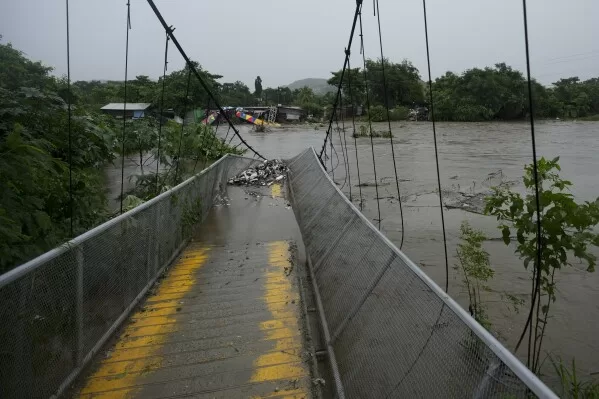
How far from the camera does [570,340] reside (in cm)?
455

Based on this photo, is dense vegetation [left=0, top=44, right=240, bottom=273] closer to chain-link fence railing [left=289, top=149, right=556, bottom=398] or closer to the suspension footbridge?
the suspension footbridge

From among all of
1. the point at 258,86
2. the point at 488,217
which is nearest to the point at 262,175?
the point at 488,217

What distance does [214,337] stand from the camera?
3355mm

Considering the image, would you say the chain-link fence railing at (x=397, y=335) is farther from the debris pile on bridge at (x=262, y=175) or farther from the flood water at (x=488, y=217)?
the debris pile on bridge at (x=262, y=175)

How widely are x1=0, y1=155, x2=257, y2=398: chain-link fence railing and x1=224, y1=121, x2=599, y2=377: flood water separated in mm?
3759

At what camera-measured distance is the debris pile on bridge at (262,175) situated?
11969 mm

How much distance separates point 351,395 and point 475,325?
115 centimetres

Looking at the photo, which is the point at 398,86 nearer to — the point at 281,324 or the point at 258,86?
the point at 258,86

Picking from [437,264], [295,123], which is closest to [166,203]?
[437,264]

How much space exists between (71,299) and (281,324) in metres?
1.61

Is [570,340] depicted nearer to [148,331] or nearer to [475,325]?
[475,325]

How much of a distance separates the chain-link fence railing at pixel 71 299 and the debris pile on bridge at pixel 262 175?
7.51 metres

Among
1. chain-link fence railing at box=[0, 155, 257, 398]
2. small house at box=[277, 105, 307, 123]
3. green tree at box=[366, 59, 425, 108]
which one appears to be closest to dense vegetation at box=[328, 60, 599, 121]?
green tree at box=[366, 59, 425, 108]

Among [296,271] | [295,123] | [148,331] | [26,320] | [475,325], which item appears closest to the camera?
[475,325]
